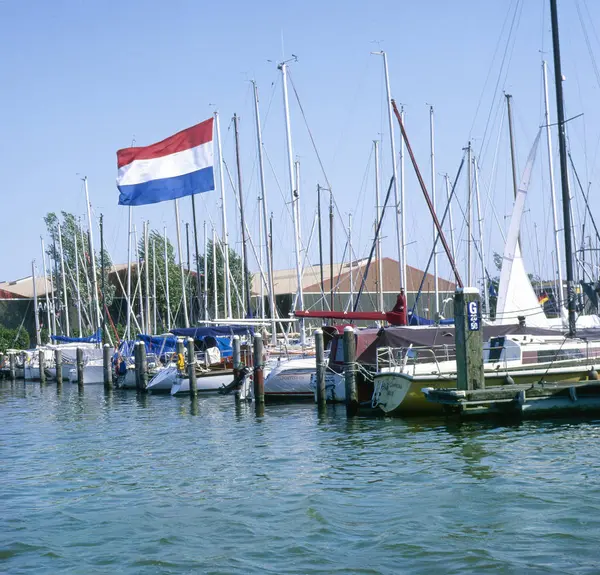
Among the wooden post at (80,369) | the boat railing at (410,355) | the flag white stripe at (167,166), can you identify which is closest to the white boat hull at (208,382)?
the flag white stripe at (167,166)

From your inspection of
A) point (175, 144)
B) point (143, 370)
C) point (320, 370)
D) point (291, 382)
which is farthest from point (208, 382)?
point (320, 370)

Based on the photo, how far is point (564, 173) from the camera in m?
27.3

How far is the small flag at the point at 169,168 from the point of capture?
3844cm

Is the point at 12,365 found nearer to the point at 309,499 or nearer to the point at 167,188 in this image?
the point at 167,188

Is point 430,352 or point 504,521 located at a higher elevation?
point 430,352

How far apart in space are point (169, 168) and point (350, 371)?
1603cm

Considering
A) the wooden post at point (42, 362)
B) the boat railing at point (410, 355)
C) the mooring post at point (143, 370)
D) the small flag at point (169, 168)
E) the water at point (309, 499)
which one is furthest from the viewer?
the wooden post at point (42, 362)

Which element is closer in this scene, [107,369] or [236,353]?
[236,353]

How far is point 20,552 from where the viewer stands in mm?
12656

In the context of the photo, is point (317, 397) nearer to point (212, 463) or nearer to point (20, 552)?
point (212, 463)

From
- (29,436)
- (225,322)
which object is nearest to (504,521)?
(29,436)

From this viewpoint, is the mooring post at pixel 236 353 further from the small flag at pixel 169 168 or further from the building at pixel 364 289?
the building at pixel 364 289

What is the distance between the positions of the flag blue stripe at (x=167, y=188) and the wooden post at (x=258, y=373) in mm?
9704

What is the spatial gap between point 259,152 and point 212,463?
2236 cm
